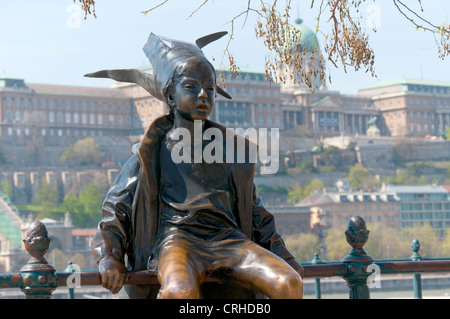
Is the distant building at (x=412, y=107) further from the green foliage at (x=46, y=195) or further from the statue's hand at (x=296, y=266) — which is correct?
the statue's hand at (x=296, y=266)

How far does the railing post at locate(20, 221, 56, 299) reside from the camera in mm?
3383

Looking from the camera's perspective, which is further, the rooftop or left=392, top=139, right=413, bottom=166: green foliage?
the rooftop

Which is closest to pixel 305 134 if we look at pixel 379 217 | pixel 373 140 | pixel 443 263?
pixel 373 140

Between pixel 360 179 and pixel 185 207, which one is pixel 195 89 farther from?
pixel 360 179

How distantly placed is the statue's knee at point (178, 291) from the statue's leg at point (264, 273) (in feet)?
0.69

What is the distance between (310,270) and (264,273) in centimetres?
46

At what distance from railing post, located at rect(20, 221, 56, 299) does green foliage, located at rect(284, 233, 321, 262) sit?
64.6 metres

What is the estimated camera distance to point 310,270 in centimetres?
376

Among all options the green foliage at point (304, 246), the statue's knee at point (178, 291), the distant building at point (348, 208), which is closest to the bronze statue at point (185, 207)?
the statue's knee at point (178, 291)

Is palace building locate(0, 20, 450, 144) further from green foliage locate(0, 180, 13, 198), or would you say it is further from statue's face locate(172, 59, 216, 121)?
statue's face locate(172, 59, 216, 121)

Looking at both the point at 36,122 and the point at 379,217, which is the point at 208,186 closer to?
the point at 379,217

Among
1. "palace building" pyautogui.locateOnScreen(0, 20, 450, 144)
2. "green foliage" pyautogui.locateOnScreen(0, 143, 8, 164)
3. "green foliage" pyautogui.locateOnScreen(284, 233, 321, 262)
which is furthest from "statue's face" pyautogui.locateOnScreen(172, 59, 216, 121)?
"green foliage" pyautogui.locateOnScreen(0, 143, 8, 164)

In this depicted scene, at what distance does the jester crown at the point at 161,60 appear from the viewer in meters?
3.74
